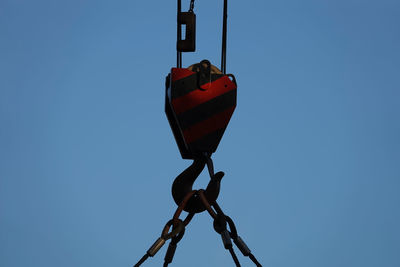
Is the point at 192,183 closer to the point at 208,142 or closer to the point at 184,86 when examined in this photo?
the point at 208,142

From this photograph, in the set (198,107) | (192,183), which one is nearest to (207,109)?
(198,107)

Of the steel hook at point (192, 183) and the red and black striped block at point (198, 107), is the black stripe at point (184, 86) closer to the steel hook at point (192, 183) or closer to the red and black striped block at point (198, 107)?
the red and black striped block at point (198, 107)

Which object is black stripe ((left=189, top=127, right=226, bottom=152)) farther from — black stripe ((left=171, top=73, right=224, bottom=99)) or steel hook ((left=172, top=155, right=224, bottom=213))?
black stripe ((left=171, top=73, right=224, bottom=99))

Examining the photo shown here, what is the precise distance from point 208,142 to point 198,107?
128 mm

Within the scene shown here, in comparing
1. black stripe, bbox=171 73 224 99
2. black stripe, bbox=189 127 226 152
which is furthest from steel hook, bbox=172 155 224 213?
black stripe, bbox=171 73 224 99

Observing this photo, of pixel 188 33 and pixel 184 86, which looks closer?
pixel 184 86

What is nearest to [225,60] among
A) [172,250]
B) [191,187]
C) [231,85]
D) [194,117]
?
[231,85]

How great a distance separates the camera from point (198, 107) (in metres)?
2.16

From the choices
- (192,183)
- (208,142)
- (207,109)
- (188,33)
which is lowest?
(192,183)

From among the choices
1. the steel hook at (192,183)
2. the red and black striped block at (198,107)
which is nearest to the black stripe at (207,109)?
the red and black striped block at (198,107)

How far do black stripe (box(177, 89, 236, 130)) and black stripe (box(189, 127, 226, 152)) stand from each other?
7 cm

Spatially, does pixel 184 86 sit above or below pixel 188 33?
below

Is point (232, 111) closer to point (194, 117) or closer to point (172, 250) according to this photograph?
point (194, 117)

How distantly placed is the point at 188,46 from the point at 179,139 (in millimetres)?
323
